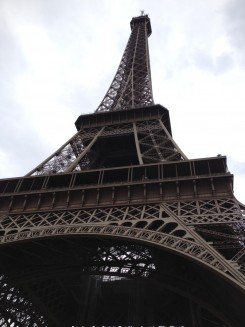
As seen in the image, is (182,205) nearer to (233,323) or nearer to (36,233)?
(233,323)

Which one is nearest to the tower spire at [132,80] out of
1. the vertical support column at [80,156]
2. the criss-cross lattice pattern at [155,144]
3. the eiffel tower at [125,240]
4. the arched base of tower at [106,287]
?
the criss-cross lattice pattern at [155,144]

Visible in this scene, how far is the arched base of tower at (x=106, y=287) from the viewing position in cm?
1672

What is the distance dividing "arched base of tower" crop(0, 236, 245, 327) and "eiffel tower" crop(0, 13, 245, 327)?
0.19ft

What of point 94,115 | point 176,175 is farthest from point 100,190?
point 94,115

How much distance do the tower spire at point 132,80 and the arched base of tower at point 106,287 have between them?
53.0ft

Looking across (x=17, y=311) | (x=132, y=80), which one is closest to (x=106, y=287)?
(x=17, y=311)

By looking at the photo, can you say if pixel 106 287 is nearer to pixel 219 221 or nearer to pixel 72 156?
pixel 72 156

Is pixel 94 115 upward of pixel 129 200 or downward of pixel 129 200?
upward

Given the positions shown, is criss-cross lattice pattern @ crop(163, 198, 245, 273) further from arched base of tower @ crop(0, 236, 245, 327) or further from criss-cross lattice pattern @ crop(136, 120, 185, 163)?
criss-cross lattice pattern @ crop(136, 120, 185, 163)

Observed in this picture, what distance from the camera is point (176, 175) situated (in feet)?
66.7

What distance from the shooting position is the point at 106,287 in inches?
1033

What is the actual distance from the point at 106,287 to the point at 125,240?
1128 cm

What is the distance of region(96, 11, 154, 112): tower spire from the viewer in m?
36.6

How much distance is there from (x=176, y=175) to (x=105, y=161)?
12.1 m
